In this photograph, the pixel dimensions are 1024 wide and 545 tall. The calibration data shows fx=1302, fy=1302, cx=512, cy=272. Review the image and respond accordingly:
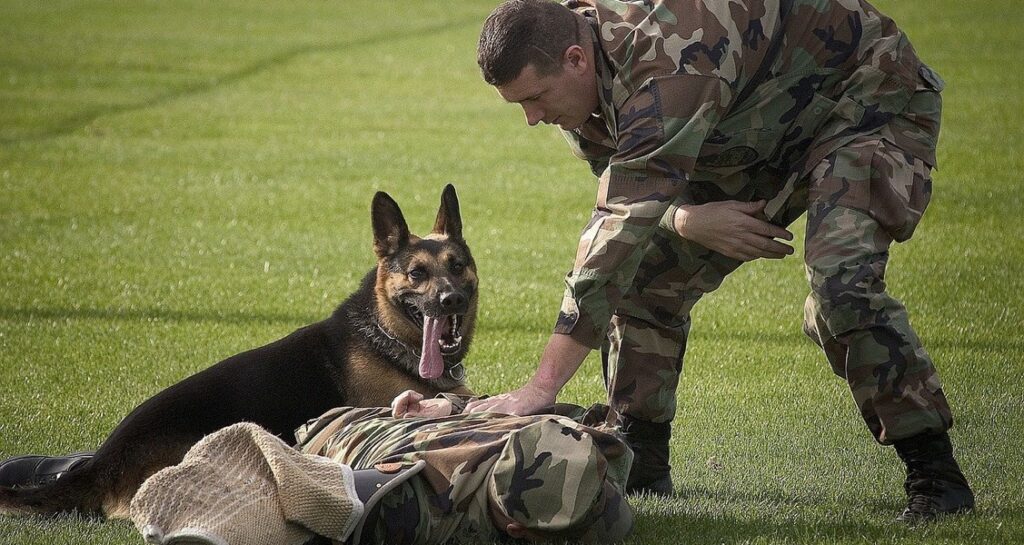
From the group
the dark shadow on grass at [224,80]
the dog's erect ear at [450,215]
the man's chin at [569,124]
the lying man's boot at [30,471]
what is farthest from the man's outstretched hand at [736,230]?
the dark shadow on grass at [224,80]

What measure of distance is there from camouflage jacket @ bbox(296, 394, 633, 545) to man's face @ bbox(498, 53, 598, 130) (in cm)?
105

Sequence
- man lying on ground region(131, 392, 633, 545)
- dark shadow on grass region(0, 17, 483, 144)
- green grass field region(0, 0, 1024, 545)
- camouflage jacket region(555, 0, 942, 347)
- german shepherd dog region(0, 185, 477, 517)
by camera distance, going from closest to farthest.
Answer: man lying on ground region(131, 392, 633, 545), camouflage jacket region(555, 0, 942, 347), german shepherd dog region(0, 185, 477, 517), green grass field region(0, 0, 1024, 545), dark shadow on grass region(0, 17, 483, 144)

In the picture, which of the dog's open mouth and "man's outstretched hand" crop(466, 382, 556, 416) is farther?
the dog's open mouth

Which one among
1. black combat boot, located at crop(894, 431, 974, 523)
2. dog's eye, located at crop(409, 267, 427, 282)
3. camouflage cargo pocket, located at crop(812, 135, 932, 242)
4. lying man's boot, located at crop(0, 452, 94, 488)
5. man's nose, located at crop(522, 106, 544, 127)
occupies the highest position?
man's nose, located at crop(522, 106, 544, 127)

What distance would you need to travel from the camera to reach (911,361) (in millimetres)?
4453

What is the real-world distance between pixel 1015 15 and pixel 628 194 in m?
27.9

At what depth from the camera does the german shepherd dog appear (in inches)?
191

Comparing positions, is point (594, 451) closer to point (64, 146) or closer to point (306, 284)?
point (306, 284)

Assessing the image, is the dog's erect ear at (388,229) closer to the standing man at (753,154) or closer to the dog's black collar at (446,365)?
the dog's black collar at (446,365)

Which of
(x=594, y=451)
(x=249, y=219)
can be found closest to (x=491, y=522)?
(x=594, y=451)

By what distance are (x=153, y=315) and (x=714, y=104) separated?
5977 mm

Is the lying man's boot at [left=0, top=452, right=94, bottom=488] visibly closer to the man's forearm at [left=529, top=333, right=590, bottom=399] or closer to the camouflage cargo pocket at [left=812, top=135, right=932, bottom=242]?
the man's forearm at [left=529, top=333, right=590, bottom=399]

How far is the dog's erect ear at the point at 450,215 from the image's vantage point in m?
6.46

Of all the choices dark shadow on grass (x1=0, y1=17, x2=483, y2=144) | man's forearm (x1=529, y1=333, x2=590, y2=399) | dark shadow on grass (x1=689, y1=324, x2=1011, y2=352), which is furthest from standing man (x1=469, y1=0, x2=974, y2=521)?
dark shadow on grass (x1=0, y1=17, x2=483, y2=144)
